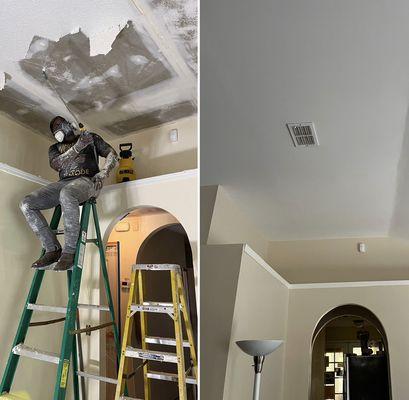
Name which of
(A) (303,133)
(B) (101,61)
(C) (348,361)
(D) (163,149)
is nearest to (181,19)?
(B) (101,61)

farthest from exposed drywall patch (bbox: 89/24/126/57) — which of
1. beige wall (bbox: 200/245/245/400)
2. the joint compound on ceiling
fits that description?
beige wall (bbox: 200/245/245/400)

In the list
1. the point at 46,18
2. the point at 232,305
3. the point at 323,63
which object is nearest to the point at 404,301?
the point at 323,63

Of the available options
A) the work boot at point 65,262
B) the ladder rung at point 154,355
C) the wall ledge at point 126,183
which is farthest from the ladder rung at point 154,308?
the wall ledge at point 126,183

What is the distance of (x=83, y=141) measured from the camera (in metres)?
2.31

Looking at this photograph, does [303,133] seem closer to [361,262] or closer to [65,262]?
[65,262]

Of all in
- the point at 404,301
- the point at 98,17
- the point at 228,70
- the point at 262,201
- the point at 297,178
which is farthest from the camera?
the point at 404,301

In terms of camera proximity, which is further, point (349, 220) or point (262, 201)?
point (349, 220)

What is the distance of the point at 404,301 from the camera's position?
11.9ft

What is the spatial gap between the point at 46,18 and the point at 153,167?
1.25 m

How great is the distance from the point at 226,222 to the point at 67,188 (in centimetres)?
141

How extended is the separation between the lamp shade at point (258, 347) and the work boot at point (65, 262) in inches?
39.8

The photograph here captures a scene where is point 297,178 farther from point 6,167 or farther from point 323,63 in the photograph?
point 6,167

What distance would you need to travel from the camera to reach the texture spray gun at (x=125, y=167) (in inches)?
110

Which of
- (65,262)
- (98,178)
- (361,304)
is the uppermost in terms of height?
(98,178)
